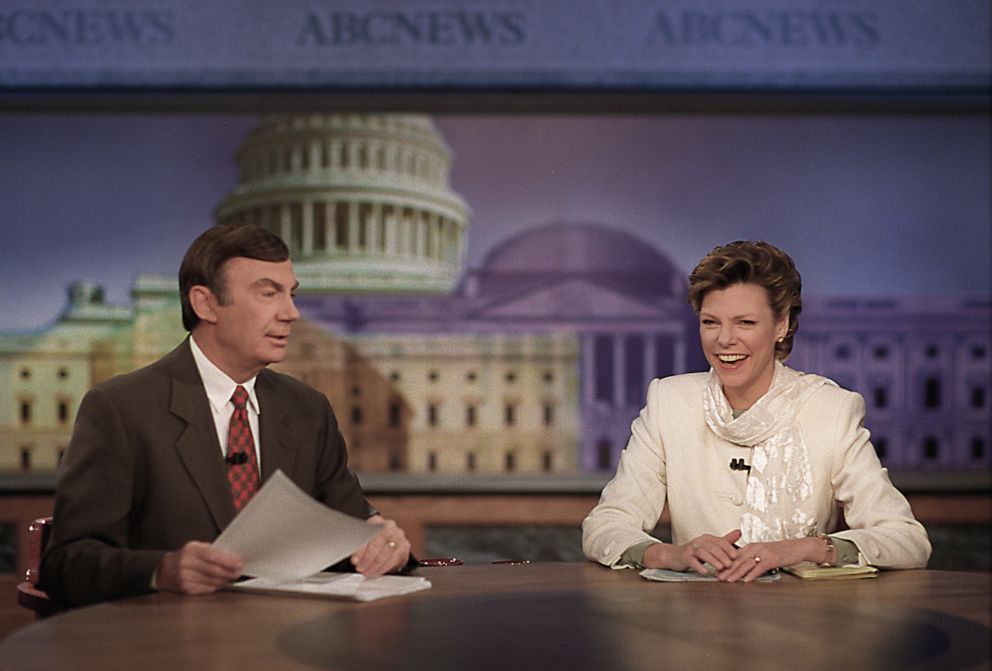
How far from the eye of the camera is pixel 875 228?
19.5 feet

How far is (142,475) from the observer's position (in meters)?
2.15

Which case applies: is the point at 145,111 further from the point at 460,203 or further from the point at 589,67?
the point at 589,67

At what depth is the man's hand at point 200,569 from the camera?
187 cm

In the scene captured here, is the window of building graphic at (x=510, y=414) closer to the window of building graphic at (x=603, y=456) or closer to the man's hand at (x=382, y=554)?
the window of building graphic at (x=603, y=456)

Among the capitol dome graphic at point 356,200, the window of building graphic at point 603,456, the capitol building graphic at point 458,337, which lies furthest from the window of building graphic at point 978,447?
the capitol dome graphic at point 356,200

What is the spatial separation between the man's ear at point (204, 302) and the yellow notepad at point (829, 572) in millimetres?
1112

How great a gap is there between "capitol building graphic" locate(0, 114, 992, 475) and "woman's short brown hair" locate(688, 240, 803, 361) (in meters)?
3.46

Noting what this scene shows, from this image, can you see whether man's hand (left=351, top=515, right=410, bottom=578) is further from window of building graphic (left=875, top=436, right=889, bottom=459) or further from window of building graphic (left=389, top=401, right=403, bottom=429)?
window of building graphic (left=875, top=436, right=889, bottom=459)

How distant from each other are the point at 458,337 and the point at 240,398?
377cm

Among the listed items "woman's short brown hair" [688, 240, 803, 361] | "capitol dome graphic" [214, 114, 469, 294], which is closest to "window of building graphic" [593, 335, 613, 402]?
"capitol dome graphic" [214, 114, 469, 294]

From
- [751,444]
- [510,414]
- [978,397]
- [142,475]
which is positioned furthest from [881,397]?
[142,475]

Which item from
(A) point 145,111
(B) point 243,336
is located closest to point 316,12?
(A) point 145,111

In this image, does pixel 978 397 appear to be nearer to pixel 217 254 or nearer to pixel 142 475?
pixel 217 254

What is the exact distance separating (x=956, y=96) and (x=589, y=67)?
173 cm
